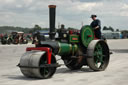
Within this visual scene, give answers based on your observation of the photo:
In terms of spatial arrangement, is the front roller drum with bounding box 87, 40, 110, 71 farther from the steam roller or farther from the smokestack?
the smokestack

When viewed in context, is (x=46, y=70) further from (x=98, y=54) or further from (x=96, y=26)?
(x=96, y=26)

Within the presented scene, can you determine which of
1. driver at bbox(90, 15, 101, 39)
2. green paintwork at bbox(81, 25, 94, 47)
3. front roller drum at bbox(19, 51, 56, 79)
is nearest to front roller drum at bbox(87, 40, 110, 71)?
green paintwork at bbox(81, 25, 94, 47)

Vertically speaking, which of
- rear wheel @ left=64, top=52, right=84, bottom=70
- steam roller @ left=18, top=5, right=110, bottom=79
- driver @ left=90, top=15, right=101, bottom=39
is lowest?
rear wheel @ left=64, top=52, right=84, bottom=70

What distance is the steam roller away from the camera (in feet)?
24.5

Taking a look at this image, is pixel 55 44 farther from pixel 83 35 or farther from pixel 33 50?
pixel 83 35

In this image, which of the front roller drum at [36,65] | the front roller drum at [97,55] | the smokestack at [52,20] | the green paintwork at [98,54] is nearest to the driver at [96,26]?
the front roller drum at [97,55]

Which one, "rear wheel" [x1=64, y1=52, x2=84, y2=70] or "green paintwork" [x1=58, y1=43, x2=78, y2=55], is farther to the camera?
"rear wheel" [x1=64, y1=52, x2=84, y2=70]

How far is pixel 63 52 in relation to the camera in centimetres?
864

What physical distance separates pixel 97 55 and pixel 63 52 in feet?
4.71

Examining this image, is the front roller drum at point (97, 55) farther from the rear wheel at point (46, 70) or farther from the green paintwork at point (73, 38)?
the rear wheel at point (46, 70)

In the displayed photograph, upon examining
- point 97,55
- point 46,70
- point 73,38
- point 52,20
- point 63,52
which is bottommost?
point 46,70

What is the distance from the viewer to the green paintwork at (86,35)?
9.45m

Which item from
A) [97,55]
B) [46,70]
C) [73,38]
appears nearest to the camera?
[46,70]

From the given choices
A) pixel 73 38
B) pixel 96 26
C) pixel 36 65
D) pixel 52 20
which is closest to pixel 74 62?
pixel 73 38
